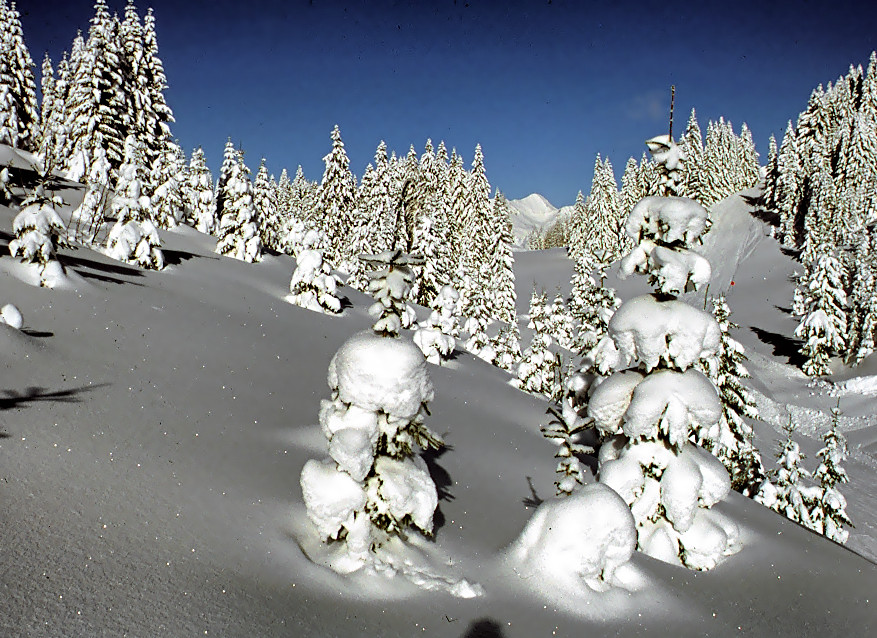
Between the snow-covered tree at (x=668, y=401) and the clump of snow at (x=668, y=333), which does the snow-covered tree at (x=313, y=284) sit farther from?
the clump of snow at (x=668, y=333)

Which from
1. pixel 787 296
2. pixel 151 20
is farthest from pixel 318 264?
pixel 787 296

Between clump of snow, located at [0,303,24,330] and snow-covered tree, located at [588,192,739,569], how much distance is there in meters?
13.2

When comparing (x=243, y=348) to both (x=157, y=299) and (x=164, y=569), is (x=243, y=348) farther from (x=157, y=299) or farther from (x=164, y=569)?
(x=164, y=569)

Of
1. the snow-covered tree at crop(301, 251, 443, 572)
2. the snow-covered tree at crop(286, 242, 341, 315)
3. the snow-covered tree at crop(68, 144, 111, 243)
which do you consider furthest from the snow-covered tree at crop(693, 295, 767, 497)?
the snow-covered tree at crop(68, 144, 111, 243)

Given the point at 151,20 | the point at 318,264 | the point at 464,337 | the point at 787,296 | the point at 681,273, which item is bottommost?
the point at 464,337

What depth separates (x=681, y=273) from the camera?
11.5m

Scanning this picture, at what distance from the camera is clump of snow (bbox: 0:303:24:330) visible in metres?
12.3

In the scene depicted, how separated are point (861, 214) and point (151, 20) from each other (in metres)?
78.2

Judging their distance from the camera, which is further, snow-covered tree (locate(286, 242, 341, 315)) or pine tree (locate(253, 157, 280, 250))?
pine tree (locate(253, 157, 280, 250))

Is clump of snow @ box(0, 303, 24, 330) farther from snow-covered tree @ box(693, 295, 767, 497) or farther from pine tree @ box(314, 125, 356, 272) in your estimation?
pine tree @ box(314, 125, 356, 272)

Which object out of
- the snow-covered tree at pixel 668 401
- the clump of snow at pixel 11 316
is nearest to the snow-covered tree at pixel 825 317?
the snow-covered tree at pixel 668 401

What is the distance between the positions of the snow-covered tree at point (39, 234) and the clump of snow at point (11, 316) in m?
3.74

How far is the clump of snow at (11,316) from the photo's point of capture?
40.3ft

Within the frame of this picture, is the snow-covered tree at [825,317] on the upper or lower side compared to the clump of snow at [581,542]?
upper
